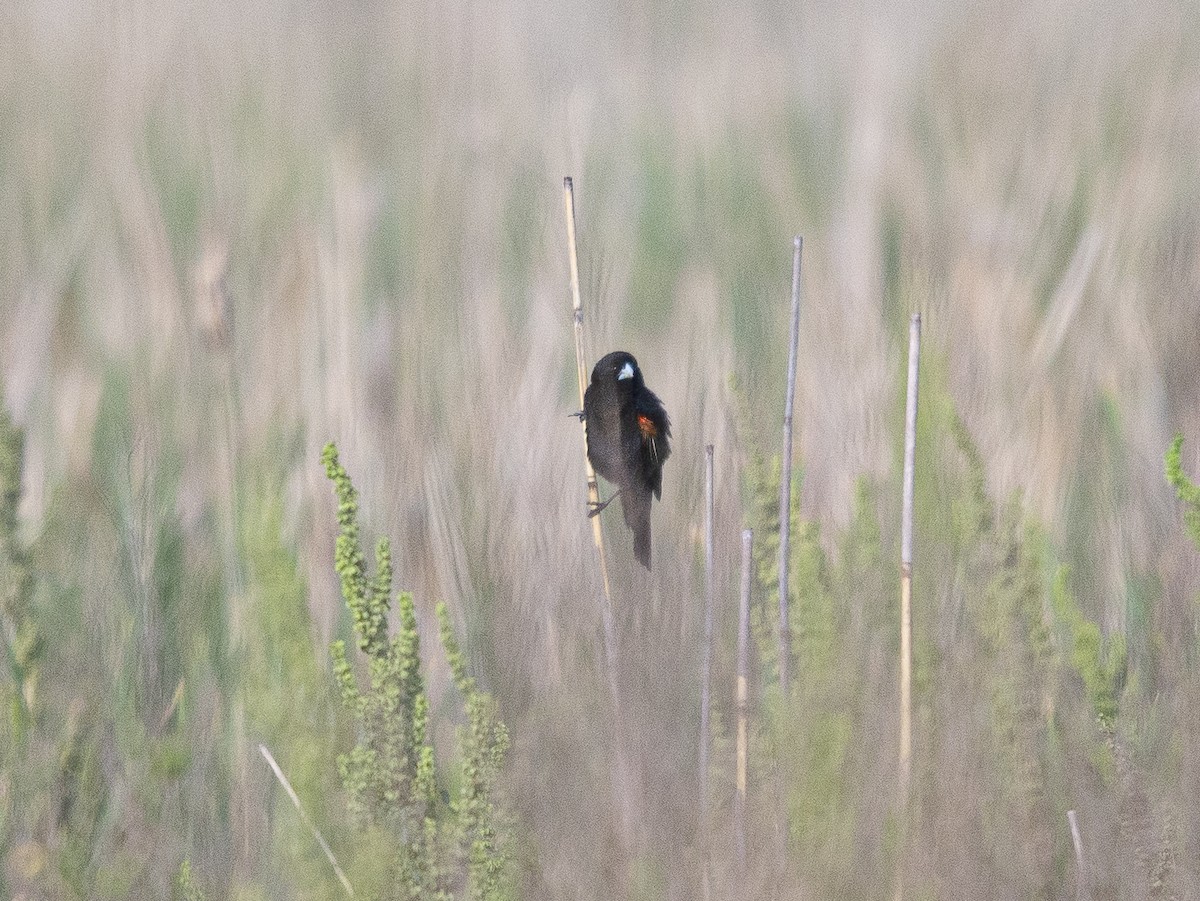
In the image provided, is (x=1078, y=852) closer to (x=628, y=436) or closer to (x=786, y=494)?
(x=786, y=494)

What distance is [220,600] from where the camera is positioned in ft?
6.69

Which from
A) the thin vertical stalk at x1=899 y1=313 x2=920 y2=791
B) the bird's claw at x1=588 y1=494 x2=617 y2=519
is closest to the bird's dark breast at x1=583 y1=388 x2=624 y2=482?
the bird's claw at x1=588 y1=494 x2=617 y2=519

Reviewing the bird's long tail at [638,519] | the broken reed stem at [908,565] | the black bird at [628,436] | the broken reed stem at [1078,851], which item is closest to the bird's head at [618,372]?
the black bird at [628,436]

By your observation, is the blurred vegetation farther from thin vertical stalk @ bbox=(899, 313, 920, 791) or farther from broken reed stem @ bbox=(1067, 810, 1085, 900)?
broken reed stem @ bbox=(1067, 810, 1085, 900)

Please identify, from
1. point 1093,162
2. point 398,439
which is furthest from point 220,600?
point 1093,162

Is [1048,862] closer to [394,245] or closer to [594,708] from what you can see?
[594,708]

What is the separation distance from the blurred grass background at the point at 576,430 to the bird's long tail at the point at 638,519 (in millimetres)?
30

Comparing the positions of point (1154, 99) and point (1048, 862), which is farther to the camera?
point (1154, 99)

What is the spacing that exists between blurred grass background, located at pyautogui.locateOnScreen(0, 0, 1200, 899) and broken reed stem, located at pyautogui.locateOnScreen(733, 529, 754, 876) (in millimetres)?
19

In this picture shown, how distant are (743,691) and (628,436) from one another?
58 centimetres

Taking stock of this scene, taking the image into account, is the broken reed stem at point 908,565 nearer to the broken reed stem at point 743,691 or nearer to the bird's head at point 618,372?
the broken reed stem at point 743,691

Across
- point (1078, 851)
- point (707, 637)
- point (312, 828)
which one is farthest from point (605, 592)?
point (1078, 851)

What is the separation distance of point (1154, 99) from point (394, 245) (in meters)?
1.41

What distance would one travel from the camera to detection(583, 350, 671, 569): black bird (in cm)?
153
